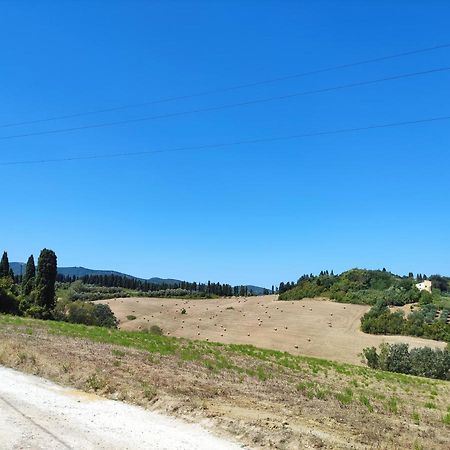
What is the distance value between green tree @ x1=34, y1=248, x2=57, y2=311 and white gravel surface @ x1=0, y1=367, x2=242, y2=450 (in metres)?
57.0

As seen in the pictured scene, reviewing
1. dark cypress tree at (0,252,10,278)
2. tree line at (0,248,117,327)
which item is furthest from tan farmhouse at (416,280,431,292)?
dark cypress tree at (0,252,10,278)

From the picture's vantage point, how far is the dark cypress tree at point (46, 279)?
66688 mm

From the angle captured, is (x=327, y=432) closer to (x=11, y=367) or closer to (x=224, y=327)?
(x=11, y=367)

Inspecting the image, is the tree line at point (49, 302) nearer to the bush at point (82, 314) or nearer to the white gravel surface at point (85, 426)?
the bush at point (82, 314)

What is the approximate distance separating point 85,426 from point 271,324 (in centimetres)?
9495

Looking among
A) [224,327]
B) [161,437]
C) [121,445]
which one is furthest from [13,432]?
[224,327]

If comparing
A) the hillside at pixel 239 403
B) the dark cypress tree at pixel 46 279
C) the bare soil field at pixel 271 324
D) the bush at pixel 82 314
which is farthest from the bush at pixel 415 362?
the dark cypress tree at pixel 46 279

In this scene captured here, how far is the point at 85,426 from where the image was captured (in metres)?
10.1

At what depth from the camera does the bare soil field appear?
3194 inches

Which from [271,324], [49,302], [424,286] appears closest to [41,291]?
[49,302]

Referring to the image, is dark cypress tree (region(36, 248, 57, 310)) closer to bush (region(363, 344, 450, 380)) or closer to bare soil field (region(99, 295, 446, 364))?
bare soil field (region(99, 295, 446, 364))

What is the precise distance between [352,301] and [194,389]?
12270 cm

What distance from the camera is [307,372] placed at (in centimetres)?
3009

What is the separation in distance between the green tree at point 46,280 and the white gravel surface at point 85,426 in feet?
187
